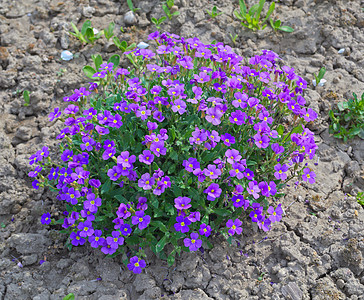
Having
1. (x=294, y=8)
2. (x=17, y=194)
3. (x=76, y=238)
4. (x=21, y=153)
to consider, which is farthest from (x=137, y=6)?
(x=76, y=238)

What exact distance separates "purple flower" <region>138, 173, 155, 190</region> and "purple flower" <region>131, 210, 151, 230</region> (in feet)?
0.84

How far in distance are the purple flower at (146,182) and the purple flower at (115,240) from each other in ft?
1.65

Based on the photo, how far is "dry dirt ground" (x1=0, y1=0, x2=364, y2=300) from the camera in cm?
364

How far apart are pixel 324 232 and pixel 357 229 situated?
321 millimetres

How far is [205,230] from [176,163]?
0.67 metres

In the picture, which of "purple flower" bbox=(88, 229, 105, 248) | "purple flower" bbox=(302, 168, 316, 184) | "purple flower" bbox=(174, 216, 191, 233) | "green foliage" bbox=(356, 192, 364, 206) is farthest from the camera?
"green foliage" bbox=(356, 192, 364, 206)

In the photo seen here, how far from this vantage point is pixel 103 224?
3.76 meters

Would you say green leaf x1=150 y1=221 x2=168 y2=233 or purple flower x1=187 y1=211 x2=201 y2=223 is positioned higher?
purple flower x1=187 y1=211 x2=201 y2=223

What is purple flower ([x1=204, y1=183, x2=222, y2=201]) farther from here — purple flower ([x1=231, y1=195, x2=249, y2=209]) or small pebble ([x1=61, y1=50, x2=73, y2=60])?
small pebble ([x1=61, y1=50, x2=73, y2=60])

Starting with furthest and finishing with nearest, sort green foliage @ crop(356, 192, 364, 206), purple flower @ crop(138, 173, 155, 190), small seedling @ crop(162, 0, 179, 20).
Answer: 1. small seedling @ crop(162, 0, 179, 20)
2. green foliage @ crop(356, 192, 364, 206)
3. purple flower @ crop(138, 173, 155, 190)

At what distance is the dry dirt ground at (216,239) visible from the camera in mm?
3643

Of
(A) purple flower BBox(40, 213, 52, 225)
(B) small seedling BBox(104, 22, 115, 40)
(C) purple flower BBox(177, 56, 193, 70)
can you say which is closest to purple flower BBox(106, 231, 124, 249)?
(A) purple flower BBox(40, 213, 52, 225)

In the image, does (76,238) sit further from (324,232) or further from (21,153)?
(324,232)

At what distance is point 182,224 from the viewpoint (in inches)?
136
